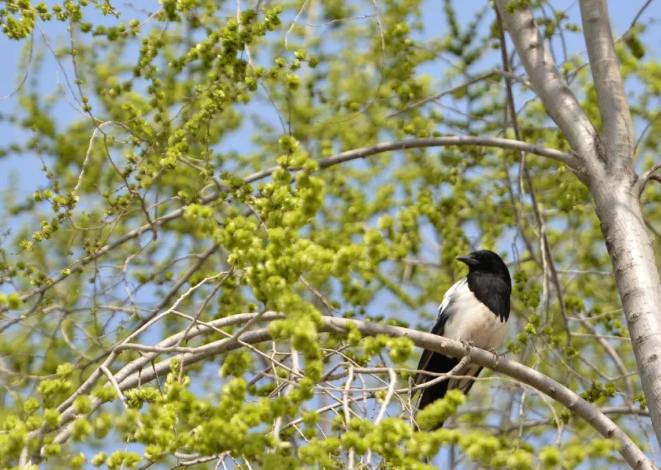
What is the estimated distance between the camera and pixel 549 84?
5.21 metres

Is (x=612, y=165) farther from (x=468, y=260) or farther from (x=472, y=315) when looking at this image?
(x=468, y=260)

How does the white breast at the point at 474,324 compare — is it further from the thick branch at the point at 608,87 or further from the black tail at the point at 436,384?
the thick branch at the point at 608,87

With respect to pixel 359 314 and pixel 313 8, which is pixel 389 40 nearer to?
pixel 359 314

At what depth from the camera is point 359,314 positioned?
19.4 feet

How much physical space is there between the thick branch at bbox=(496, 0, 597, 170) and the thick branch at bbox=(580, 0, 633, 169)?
10 centimetres

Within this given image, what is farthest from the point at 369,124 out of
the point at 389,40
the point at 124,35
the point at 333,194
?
the point at 124,35

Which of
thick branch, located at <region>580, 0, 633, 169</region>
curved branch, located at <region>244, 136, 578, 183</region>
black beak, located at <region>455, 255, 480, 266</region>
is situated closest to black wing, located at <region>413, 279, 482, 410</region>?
black beak, located at <region>455, 255, 480, 266</region>

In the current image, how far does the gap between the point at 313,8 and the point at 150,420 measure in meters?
7.65

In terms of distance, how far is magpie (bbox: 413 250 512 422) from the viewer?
605cm

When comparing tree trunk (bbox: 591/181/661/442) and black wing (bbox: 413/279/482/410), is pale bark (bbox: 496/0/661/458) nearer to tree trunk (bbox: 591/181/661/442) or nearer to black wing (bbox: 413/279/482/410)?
tree trunk (bbox: 591/181/661/442)

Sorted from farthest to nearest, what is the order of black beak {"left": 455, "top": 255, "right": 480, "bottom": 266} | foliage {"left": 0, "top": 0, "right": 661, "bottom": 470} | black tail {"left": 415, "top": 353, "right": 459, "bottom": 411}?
black beak {"left": 455, "top": 255, "right": 480, "bottom": 266}
black tail {"left": 415, "top": 353, "right": 459, "bottom": 411}
foliage {"left": 0, "top": 0, "right": 661, "bottom": 470}

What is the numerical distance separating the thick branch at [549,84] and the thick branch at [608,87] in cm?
10

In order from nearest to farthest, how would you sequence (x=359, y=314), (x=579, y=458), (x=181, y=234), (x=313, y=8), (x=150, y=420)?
(x=579, y=458), (x=150, y=420), (x=359, y=314), (x=181, y=234), (x=313, y=8)

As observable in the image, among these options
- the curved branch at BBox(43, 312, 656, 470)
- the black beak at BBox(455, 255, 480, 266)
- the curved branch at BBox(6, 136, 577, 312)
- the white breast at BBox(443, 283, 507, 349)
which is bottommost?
the curved branch at BBox(43, 312, 656, 470)
